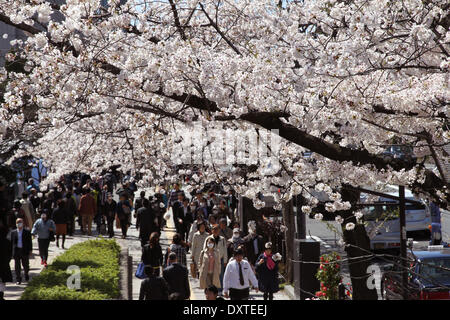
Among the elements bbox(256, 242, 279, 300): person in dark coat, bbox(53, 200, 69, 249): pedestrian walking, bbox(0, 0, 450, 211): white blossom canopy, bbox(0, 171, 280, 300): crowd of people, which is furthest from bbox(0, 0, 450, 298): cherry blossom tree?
bbox(53, 200, 69, 249): pedestrian walking

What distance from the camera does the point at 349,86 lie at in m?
8.30

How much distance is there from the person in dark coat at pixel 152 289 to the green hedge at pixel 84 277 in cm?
61

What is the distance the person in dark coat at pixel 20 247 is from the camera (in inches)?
597

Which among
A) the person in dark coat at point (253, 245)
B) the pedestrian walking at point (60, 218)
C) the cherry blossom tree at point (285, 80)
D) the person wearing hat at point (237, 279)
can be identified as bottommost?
the person wearing hat at point (237, 279)

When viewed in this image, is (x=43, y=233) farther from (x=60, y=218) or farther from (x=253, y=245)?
(x=253, y=245)

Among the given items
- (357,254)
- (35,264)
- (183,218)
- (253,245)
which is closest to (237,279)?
(357,254)

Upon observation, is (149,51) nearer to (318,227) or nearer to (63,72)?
(63,72)

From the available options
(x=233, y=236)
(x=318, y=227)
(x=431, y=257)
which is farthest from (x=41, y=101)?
(x=318, y=227)

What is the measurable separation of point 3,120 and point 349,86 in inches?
170

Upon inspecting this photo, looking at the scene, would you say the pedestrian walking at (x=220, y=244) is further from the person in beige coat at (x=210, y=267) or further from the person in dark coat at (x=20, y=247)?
the person in dark coat at (x=20, y=247)

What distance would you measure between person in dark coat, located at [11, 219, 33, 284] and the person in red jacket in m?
7.00

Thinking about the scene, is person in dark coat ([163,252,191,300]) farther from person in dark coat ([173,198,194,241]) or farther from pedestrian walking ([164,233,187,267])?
person in dark coat ([173,198,194,241])

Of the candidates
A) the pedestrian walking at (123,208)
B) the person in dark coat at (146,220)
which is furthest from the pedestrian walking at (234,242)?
the pedestrian walking at (123,208)
